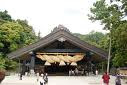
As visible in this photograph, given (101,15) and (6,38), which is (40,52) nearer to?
(101,15)

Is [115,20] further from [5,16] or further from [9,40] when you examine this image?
[5,16]

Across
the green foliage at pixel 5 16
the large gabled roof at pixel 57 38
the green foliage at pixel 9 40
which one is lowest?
the large gabled roof at pixel 57 38

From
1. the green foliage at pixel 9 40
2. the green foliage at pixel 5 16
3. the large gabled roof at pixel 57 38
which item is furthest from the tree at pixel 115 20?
the green foliage at pixel 5 16

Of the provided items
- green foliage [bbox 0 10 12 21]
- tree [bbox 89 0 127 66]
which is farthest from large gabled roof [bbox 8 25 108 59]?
green foliage [bbox 0 10 12 21]

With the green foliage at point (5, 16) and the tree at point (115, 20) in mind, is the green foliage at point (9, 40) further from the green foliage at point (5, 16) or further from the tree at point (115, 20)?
the tree at point (115, 20)

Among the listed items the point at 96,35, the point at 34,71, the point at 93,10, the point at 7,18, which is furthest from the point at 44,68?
the point at 96,35

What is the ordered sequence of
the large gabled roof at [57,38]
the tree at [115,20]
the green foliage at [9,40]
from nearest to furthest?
the tree at [115,20], the large gabled roof at [57,38], the green foliage at [9,40]

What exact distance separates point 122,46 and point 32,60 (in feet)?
41.6

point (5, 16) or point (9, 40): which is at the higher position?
point (5, 16)

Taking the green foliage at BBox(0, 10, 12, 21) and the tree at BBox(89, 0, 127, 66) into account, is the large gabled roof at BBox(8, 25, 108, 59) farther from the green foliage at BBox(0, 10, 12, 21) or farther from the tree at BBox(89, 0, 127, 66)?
the green foliage at BBox(0, 10, 12, 21)

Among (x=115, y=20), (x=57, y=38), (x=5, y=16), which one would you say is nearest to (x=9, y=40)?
(x=5, y=16)

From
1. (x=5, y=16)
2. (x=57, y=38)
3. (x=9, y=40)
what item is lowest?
(x=57, y=38)

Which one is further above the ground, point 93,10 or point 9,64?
point 93,10

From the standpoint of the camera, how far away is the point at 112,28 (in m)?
35.3
